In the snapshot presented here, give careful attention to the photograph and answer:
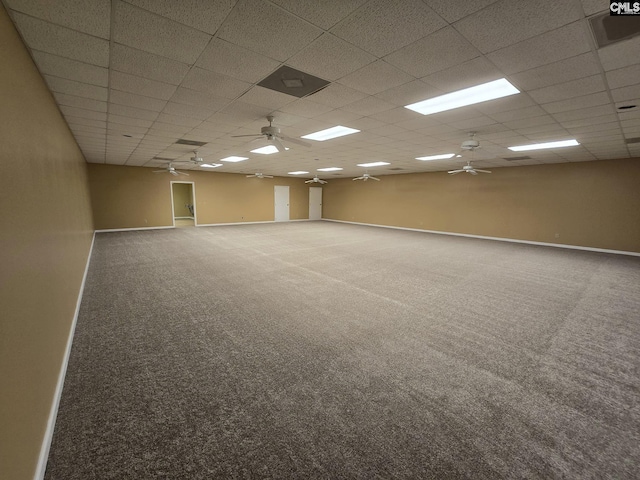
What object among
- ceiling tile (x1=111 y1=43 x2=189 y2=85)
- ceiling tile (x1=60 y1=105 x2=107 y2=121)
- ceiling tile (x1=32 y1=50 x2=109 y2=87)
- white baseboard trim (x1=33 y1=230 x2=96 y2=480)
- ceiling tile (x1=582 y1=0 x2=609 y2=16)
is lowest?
white baseboard trim (x1=33 y1=230 x2=96 y2=480)

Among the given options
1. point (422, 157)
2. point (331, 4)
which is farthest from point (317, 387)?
point (422, 157)

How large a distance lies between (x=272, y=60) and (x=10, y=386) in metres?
2.77

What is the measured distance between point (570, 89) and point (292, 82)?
120 inches

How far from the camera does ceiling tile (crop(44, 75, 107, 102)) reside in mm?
2840

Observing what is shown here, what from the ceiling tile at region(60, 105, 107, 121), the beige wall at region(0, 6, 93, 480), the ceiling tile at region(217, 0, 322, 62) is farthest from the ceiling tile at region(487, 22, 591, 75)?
the ceiling tile at region(60, 105, 107, 121)

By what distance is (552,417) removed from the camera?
1.87 meters

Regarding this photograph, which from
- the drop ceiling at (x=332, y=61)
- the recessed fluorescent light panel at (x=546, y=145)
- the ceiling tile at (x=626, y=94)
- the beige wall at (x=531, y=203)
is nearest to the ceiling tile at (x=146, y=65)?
the drop ceiling at (x=332, y=61)

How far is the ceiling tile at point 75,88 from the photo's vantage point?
9.32 feet

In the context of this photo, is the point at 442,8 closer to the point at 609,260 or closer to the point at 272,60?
the point at 272,60

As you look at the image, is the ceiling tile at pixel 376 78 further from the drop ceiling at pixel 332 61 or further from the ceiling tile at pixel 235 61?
the ceiling tile at pixel 235 61

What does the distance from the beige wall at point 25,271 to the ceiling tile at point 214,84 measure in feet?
4.02

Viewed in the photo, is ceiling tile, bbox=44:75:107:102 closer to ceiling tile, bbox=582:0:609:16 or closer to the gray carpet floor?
the gray carpet floor

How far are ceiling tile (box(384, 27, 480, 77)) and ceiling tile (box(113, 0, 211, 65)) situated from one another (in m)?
1.61

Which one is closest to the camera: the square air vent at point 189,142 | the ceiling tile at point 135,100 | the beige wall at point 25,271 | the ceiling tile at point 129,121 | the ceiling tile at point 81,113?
the beige wall at point 25,271
